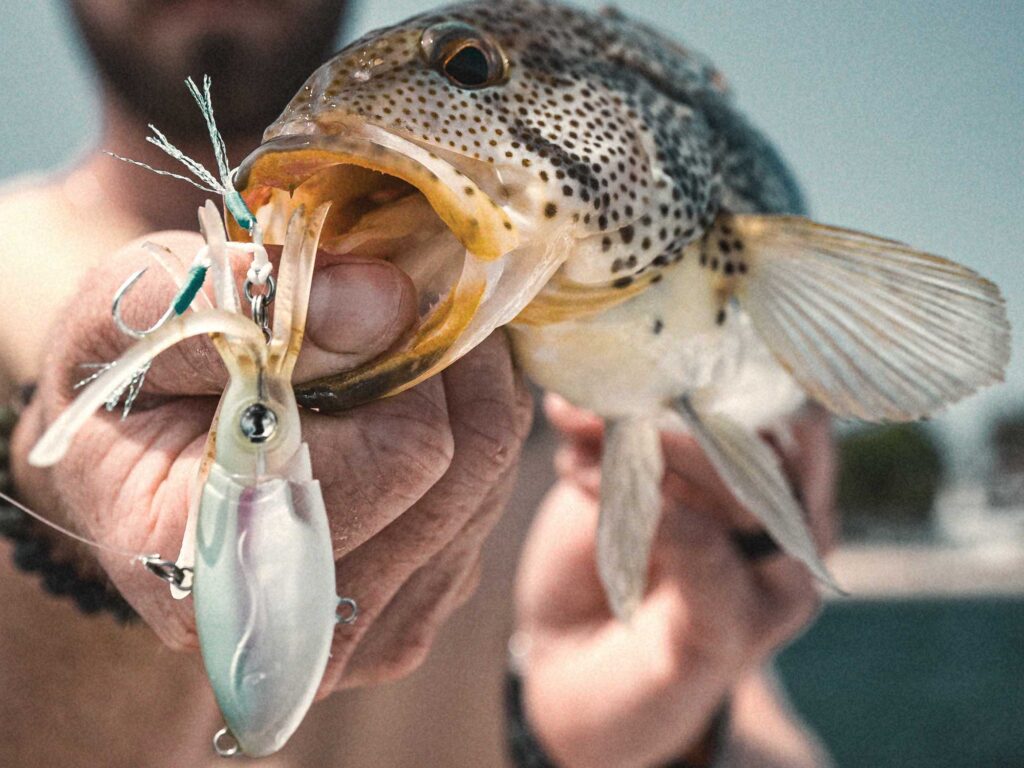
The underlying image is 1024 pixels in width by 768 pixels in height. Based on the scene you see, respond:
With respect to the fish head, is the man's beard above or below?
below

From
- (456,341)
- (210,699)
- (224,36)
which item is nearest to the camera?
(456,341)

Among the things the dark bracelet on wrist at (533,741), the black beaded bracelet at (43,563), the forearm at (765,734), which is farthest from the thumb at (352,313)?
the forearm at (765,734)

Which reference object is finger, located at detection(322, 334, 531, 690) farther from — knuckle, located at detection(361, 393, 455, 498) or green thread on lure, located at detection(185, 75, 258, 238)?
green thread on lure, located at detection(185, 75, 258, 238)

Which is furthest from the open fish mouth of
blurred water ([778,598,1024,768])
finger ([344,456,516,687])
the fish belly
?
blurred water ([778,598,1024,768])

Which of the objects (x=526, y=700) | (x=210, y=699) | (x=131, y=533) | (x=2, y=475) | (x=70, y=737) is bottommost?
(x=526, y=700)

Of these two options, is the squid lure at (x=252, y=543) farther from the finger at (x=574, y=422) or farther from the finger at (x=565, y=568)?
the finger at (x=565, y=568)

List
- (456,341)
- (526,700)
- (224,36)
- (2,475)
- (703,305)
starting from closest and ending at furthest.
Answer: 1. (456,341)
2. (703,305)
3. (2,475)
4. (224,36)
5. (526,700)

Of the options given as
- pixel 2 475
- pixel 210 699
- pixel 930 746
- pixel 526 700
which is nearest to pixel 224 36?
pixel 2 475

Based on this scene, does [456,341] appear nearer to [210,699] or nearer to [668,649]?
[210,699]
